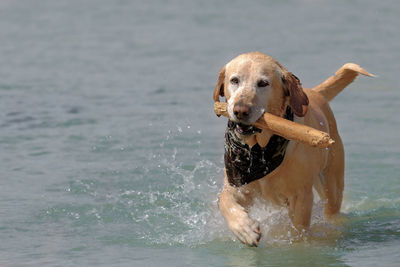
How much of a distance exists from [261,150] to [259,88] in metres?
0.47

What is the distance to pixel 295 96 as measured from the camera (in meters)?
5.50

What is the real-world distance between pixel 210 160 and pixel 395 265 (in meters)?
3.44

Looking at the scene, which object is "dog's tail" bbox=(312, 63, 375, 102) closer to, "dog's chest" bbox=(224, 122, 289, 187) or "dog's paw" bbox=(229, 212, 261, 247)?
"dog's chest" bbox=(224, 122, 289, 187)

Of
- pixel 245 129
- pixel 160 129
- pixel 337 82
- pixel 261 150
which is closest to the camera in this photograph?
pixel 245 129

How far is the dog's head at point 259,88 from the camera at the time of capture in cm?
529

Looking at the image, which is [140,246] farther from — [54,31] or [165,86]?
[54,31]

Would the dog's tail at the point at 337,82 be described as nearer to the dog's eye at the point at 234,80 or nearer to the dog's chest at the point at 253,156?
the dog's chest at the point at 253,156

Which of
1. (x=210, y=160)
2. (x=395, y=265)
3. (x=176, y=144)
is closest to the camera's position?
(x=395, y=265)

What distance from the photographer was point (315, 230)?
20.6ft

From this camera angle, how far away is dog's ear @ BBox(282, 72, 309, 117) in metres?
5.48

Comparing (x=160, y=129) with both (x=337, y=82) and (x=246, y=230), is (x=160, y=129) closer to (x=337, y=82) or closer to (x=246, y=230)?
(x=337, y=82)

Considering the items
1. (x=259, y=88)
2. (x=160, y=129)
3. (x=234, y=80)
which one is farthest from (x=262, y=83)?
Result: (x=160, y=129)

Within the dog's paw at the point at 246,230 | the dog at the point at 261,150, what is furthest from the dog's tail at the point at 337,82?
the dog's paw at the point at 246,230

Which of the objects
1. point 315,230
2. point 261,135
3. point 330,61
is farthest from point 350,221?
point 330,61
